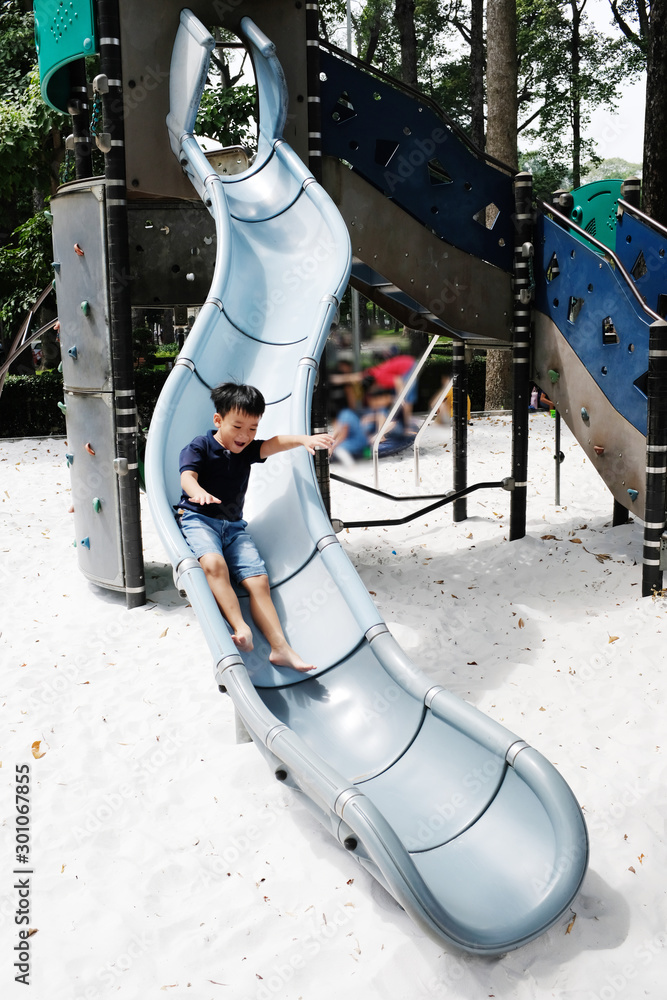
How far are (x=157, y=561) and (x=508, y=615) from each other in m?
2.79

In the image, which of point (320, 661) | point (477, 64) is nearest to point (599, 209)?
point (320, 661)

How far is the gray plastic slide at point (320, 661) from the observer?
94.7 inches

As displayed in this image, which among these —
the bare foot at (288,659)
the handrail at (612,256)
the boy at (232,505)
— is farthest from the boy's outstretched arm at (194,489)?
the handrail at (612,256)

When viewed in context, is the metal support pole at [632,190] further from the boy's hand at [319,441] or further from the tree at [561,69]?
the tree at [561,69]

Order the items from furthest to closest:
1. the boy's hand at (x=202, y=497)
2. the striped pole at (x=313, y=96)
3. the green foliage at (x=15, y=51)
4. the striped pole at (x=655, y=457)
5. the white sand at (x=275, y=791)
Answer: the green foliage at (x=15, y=51)
the striped pole at (x=313, y=96)
the striped pole at (x=655, y=457)
the boy's hand at (x=202, y=497)
the white sand at (x=275, y=791)

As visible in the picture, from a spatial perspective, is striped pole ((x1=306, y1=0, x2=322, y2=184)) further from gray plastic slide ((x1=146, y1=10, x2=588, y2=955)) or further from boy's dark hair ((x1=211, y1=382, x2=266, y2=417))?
boy's dark hair ((x1=211, y1=382, x2=266, y2=417))

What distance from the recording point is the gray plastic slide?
240cm

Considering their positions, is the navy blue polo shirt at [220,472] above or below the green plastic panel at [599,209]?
below

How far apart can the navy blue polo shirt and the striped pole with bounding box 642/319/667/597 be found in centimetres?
243

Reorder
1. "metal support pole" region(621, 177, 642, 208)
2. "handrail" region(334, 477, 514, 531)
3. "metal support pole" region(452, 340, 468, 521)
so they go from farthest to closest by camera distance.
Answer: "metal support pole" region(452, 340, 468, 521) → "metal support pole" region(621, 177, 642, 208) → "handrail" region(334, 477, 514, 531)

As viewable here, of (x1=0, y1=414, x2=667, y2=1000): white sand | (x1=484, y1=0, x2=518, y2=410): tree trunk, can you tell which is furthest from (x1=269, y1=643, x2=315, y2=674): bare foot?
(x1=484, y1=0, x2=518, y2=410): tree trunk

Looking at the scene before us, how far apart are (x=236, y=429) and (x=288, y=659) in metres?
0.99

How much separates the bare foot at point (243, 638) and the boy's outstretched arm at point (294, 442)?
783 millimetres

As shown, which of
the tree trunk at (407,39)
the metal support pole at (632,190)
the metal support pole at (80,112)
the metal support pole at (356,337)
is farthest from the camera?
the tree trunk at (407,39)
